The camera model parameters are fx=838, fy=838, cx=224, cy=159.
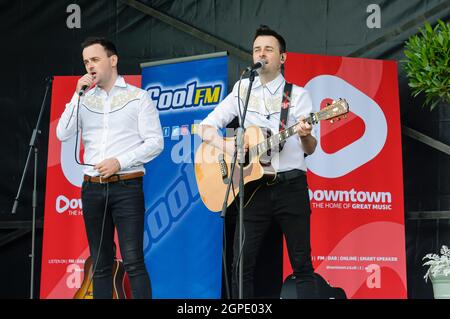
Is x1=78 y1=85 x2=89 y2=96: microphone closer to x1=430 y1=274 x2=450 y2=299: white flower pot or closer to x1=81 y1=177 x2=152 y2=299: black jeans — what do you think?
x1=81 y1=177 x2=152 y2=299: black jeans

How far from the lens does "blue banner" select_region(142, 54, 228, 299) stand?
6020 millimetres

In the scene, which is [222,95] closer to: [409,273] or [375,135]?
[375,135]

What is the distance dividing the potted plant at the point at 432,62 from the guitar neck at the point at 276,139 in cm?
148

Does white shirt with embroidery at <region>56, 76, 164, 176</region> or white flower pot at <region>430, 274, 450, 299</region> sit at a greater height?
white shirt with embroidery at <region>56, 76, 164, 176</region>

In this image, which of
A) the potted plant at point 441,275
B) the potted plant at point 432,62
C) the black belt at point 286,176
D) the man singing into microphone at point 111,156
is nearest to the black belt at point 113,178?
the man singing into microphone at point 111,156

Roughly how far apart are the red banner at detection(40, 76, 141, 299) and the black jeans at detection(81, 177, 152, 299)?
5.20 feet

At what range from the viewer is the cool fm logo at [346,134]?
243 inches

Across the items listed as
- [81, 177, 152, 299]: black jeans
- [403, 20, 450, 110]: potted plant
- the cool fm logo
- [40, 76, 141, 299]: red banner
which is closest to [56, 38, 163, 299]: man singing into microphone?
[81, 177, 152, 299]: black jeans

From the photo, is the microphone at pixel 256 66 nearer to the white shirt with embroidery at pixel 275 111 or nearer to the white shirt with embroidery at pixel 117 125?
the white shirt with embroidery at pixel 275 111

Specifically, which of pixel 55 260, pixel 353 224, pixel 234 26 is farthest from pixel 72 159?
pixel 353 224

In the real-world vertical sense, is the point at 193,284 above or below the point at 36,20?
below

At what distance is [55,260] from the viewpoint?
255 inches

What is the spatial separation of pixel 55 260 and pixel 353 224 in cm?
229
